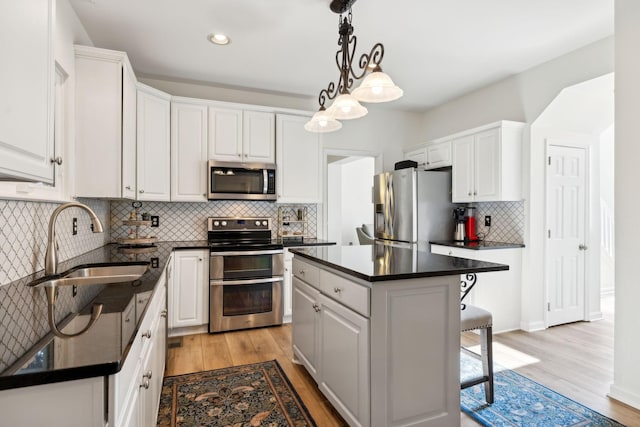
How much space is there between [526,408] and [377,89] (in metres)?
2.16

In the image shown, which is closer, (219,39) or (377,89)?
(377,89)

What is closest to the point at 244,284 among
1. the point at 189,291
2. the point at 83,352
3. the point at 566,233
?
the point at 189,291

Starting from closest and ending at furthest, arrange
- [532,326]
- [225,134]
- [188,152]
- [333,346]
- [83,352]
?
[83,352], [333,346], [532,326], [188,152], [225,134]

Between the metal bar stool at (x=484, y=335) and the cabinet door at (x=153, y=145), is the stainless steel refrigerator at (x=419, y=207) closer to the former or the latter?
the metal bar stool at (x=484, y=335)

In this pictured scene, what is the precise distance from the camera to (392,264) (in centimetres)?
190

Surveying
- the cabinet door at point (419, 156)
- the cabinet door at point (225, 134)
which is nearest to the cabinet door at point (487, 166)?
the cabinet door at point (419, 156)

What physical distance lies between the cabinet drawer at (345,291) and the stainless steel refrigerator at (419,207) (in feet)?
7.03

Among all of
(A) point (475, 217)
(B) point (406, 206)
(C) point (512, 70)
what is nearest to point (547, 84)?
(C) point (512, 70)

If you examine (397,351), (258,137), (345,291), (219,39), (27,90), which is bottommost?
(397,351)

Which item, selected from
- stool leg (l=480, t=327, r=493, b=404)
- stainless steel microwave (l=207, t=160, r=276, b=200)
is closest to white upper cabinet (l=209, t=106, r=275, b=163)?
stainless steel microwave (l=207, t=160, r=276, b=200)

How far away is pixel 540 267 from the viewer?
3.60 meters

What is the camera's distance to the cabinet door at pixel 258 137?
3869mm

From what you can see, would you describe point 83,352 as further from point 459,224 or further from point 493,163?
point 459,224

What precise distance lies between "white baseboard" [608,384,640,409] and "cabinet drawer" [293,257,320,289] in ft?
6.86
